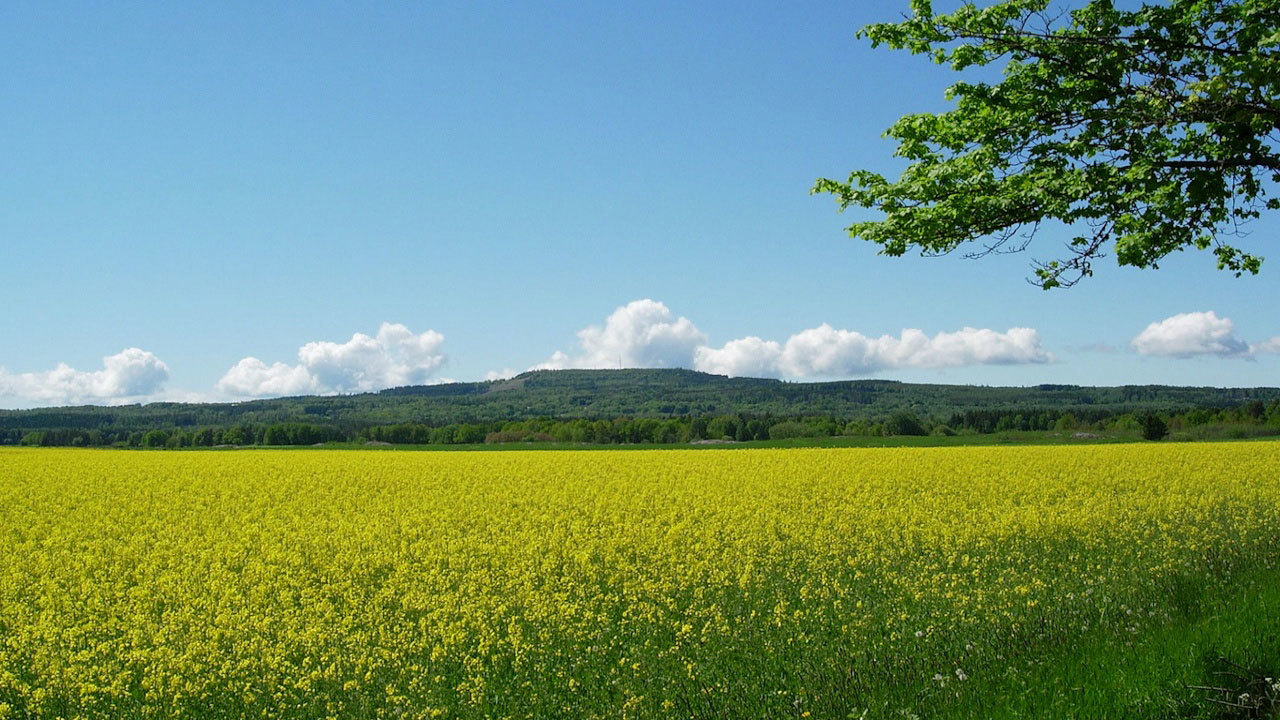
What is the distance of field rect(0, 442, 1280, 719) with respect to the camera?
8344mm

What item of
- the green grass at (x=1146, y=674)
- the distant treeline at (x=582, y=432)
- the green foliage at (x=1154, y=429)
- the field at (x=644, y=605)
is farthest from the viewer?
the distant treeline at (x=582, y=432)

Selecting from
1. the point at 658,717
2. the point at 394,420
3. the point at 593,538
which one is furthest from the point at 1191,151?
the point at 394,420

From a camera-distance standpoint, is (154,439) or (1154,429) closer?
(1154,429)

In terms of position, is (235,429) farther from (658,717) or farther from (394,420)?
(658,717)

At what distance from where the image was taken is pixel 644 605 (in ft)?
36.8

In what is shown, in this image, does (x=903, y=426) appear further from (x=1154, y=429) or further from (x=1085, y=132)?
(x=1085, y=132)

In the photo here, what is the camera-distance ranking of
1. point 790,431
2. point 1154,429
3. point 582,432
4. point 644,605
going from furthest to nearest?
point 790,431
point 582,432
point 1154,429
point 644,605

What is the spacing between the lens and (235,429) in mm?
102250

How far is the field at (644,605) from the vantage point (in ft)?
27.4

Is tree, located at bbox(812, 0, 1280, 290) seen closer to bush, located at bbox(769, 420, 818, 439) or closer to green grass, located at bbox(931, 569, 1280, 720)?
green grass, located at bbox(931, 569, 1280, 720)

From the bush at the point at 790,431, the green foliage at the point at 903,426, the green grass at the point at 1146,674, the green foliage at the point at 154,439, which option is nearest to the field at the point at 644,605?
the green grass at the point at 1146,674

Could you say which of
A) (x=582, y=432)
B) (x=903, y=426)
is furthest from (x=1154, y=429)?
(x=582, y=432)

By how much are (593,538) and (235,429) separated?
98274 millimetres

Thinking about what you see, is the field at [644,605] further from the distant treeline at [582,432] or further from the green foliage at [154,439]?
the green foliage at [154,439]
